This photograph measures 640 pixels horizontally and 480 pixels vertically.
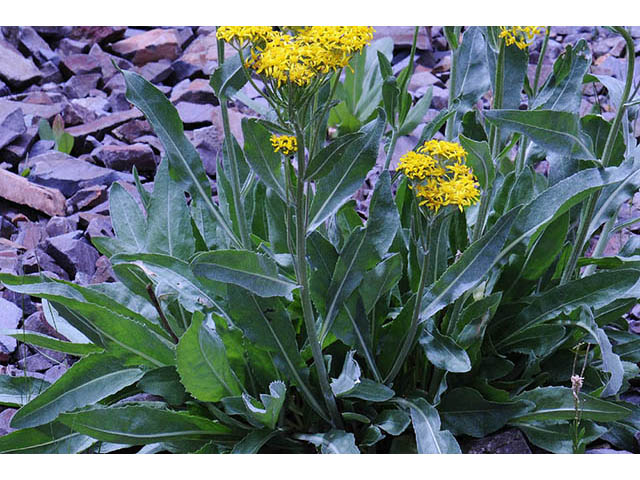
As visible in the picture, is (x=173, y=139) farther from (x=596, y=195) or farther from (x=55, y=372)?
(x=596, y=195)

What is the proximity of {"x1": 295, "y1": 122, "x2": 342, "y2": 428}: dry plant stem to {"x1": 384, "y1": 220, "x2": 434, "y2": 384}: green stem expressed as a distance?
132 mm

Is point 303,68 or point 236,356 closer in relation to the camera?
point 303,68

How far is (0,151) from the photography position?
2.71 metres

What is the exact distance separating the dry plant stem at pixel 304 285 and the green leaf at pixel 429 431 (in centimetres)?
15

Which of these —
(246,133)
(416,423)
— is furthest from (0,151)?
(416,423)

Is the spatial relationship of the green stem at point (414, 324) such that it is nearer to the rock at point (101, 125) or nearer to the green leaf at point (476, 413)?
the green leaf at point (476, 413)

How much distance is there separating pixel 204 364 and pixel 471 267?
1.72 ft

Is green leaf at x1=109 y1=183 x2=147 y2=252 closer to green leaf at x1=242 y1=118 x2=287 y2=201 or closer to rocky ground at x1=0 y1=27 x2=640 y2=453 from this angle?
rocky ground at x1=0 y1=27 x2=640 y2=453

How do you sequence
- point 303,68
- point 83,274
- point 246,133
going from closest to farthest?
point 303,68 → point 246,133 → point 83,274

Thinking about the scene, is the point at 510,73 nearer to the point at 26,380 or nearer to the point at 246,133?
the point at 246,133

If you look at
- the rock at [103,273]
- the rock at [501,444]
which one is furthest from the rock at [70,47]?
the rock at [501,444]

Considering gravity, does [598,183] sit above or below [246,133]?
below

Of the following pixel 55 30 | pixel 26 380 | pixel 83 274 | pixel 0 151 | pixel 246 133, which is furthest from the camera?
pixel 55 30

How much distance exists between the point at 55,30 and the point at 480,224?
2438 millimetres
